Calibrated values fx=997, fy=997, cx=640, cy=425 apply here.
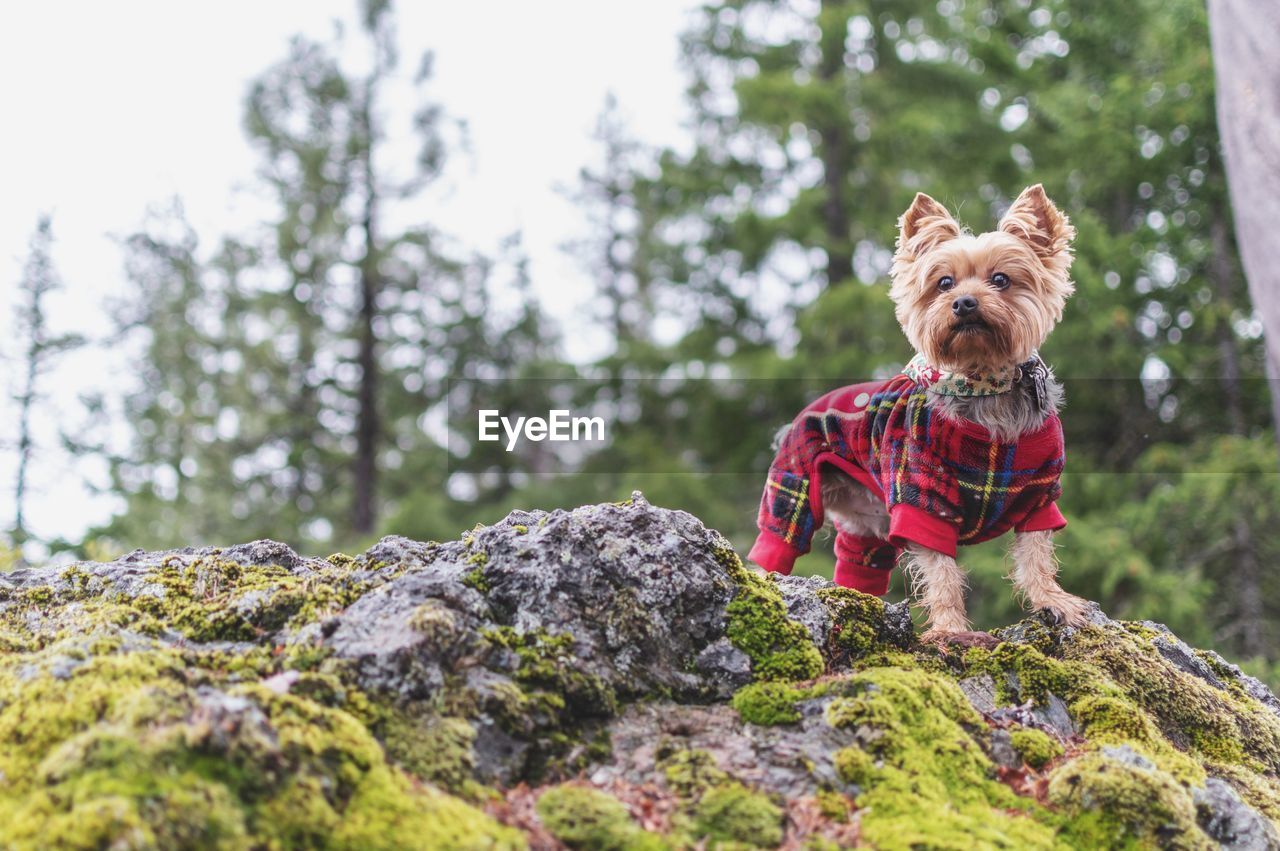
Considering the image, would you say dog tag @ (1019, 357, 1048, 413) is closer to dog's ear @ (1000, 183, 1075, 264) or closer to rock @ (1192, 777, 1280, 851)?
dog's ear @ (1000, 183, 1075, 264)

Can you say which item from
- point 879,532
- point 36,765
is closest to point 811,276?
point 879,532

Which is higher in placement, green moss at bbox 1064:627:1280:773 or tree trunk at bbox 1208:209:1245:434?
tree trunk at bbox 1208:209:1245:434

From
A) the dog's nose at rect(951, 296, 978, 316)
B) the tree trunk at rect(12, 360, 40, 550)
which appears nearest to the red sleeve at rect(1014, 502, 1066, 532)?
the dog's nose at rect(951, 296, 978, 316)

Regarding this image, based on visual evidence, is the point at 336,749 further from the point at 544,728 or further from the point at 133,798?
the point at 544,728

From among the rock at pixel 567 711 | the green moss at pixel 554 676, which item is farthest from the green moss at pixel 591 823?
the green moss at pixel 554 676

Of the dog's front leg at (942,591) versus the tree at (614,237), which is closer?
the dog's front leg at (942,591)

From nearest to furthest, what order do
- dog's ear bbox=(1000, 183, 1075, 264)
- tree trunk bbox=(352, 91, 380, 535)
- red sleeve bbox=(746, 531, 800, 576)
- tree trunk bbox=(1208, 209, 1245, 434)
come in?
1. dog's ear bbox=(1000, 183, 1075, 264)
2. red sleeve bbox=(746, 531, 800, 576)
3. tree trunk bbox=(1208, 209, 1245, 434)
4. tree trunk bbox=(352, 91, 380, 535)

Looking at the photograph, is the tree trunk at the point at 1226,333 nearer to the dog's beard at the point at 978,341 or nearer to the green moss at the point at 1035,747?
the dog's beard at the point at 978,341

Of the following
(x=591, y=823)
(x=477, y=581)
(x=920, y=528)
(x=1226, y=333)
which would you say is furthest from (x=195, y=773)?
(x=1226, y=333)
